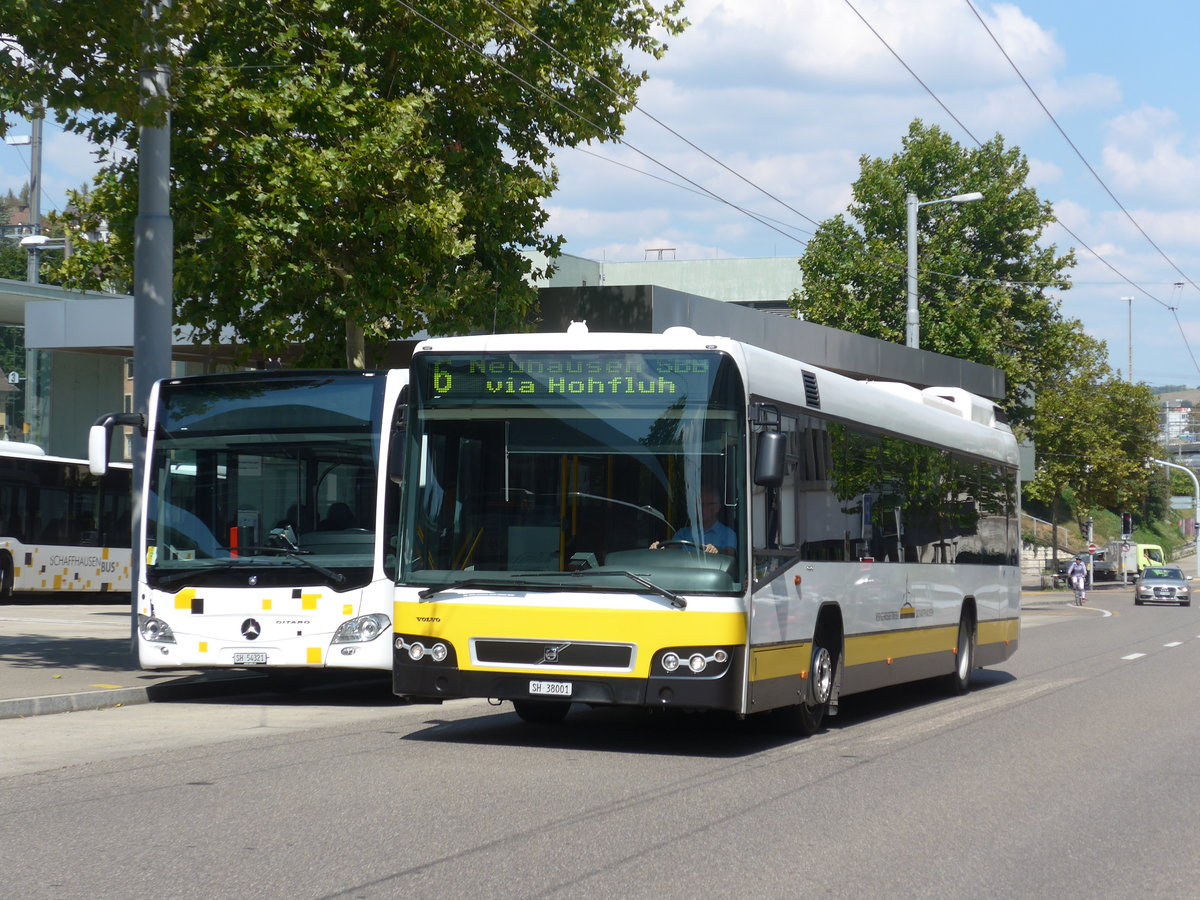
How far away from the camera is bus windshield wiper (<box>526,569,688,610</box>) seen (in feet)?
33.1

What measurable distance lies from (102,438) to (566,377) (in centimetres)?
515

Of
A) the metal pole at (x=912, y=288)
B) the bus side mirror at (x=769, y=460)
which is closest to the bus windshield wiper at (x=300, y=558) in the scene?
the bus side mirror at (x=769, y=460)

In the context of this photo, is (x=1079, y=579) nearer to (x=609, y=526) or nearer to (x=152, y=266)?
(x=152, y=266)

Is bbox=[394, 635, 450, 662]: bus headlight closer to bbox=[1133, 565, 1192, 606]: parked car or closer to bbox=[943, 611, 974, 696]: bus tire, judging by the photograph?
bbox=[943, 611, 974, 696]: bus tire

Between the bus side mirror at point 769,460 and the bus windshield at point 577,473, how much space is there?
15 cm

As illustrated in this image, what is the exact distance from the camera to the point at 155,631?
13828 millimetres

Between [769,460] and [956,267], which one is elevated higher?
[956,267]

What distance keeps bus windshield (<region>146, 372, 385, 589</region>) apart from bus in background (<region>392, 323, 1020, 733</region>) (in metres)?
3.09

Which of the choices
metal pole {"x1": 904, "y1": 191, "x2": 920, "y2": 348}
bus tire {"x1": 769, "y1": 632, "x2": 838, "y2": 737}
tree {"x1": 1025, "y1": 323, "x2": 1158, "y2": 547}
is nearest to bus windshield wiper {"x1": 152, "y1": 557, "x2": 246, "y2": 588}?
bus tire {"x1": 769, "y1": 632, "x2": 838, "y2": 737}

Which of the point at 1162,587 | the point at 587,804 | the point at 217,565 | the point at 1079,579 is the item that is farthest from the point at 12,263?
the point at 587,804

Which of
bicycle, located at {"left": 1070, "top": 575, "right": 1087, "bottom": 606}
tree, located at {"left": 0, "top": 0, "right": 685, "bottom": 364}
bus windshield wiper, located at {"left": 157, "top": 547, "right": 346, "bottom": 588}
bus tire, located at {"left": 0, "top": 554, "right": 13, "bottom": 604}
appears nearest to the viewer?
bus windshield wiper, located at {"left": 157, "top": 547, "right": 346, "bottom": 588}

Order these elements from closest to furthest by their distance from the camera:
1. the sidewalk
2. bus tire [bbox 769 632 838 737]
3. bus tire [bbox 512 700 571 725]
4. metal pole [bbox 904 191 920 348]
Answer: bus tire [bbox 769 632 838 737] < bus tire [bbox 512 700 571 725] < the sidewalk < metal pole [bbox 904 191 920 348]

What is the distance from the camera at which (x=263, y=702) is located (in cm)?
1442

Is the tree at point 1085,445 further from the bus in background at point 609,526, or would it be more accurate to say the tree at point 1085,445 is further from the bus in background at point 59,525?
the bus in background at point 609,526
